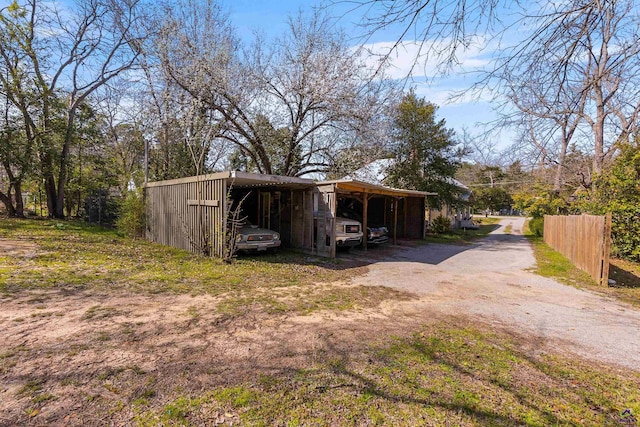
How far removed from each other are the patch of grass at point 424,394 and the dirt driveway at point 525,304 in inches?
29.9

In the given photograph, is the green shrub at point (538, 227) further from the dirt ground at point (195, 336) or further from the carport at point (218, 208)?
the carport at point (218, 208)

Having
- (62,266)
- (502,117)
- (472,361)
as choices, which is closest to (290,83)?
(62,266)

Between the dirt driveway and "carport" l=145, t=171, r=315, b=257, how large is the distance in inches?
134

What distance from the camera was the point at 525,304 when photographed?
222 inches

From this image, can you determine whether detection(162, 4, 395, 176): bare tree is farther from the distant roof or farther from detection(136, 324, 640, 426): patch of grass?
detection(136, 324, 640, 426): patch of grass

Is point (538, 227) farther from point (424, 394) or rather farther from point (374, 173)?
point (424, 394)

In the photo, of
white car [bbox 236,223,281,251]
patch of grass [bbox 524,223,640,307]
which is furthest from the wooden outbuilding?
patch of grass [bbox 524,223,640,307]

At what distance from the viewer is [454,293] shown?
20.5ft

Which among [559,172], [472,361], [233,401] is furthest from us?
[559,172]

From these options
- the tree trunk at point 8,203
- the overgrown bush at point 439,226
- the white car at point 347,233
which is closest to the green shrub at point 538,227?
the overgrown bush at point 439,226

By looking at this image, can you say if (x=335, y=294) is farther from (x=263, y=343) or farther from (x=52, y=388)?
(x=52, y=388)

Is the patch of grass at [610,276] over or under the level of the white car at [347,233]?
under

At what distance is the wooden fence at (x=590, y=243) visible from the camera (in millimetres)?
7000

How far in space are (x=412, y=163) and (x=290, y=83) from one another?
8.87 metres
